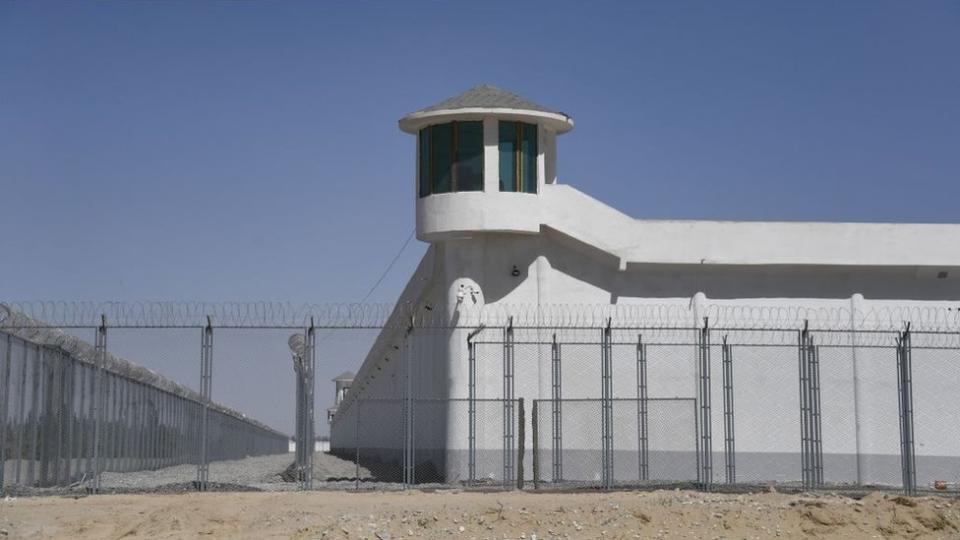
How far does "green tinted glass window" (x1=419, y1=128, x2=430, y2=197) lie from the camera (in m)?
30.5

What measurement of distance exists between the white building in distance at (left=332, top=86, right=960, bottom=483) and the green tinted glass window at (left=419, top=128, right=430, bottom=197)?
0.05 m

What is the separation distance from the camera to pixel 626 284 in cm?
3102

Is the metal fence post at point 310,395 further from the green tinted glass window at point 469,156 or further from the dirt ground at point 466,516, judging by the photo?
the green tinted glass window at point 469,156

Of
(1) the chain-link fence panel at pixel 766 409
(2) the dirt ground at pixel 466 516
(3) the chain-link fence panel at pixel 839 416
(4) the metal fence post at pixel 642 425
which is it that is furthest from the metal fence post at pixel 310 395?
(3) the chain-link fence panel at pixel 839 416

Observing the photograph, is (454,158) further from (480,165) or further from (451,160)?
(480,165)

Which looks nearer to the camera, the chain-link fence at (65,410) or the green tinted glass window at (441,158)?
the chain-link fence at (65,410)

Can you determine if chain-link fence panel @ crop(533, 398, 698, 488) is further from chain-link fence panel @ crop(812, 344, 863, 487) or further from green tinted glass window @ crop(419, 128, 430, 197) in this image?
green tinted glass window @ crop(419, 128, 430, 197)

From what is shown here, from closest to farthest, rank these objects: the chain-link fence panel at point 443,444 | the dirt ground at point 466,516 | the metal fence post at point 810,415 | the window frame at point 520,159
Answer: the dirt ground at point 466,516 → the metal fence post at point 810,415 → the chain-link fence panel at point 443,444 → the window frame at point 520,159

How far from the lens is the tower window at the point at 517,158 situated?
3012 cm

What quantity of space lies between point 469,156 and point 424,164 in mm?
1232

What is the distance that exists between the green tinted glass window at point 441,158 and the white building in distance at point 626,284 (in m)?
0.03

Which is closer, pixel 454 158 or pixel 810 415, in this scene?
pixel 810 415

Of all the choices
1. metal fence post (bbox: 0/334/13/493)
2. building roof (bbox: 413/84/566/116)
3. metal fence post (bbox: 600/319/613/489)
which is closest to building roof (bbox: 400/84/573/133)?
building roof (bbox: 413/84/566/116)

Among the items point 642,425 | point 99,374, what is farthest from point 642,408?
point 99,374
